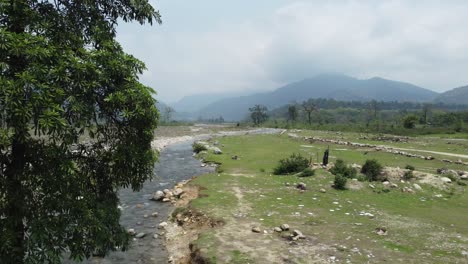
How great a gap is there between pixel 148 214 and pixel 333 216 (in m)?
12.0

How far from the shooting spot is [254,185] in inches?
1150

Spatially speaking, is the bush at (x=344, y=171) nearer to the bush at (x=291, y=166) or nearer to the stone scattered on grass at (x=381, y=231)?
the bush at (x=291, y=166)

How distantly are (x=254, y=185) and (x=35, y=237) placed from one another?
2174cm

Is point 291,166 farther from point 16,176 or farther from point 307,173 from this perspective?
point 16,176

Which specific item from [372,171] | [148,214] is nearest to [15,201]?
[148,214]

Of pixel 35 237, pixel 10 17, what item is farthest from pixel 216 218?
pixel 10 17

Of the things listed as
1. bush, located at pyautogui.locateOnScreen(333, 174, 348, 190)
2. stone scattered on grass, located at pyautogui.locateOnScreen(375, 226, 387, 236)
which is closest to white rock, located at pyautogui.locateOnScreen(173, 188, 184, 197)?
bush, located at pyautogui.locateOnScreen(333, 174, 348, 190)

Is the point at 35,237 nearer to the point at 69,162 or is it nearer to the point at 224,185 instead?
the point at 69,162

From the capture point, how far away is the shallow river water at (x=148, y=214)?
682 inches

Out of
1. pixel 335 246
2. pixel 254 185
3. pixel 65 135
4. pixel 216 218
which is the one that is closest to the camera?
pixel 65 135

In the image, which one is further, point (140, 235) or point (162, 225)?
point (162, 225)

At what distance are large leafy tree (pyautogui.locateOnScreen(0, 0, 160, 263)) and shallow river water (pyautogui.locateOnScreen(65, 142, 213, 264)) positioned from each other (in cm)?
684

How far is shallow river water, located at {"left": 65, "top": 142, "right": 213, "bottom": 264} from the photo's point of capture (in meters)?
17.3

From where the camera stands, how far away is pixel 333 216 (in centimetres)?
2103
